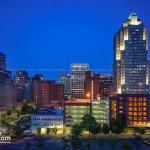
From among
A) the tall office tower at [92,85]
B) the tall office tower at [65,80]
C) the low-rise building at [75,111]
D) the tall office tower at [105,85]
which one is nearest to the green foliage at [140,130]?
the low-rise building at [75,111]

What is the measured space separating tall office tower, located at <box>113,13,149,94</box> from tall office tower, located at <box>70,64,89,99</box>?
33.3 m

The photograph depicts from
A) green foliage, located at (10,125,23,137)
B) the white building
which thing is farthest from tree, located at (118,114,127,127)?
green foliage, located at (10,125,23,137)

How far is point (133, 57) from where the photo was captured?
6344cm

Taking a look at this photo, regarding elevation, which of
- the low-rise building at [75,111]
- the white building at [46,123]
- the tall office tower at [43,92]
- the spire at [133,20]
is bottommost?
the white building at [46,123]

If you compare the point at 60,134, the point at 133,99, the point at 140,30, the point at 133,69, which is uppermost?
the point at 140,30

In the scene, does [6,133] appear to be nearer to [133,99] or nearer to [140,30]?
[133,99]

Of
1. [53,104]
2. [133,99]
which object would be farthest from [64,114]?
[53,104]

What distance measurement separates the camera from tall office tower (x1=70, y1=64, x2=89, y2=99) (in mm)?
98500

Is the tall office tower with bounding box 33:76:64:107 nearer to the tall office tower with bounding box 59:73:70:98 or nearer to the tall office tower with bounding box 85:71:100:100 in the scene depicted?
the tall office tower with bounding box 85:71:100:100

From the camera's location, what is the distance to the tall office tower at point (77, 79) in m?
98.5

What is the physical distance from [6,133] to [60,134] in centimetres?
724

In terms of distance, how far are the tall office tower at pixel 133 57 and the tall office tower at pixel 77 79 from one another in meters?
33.3

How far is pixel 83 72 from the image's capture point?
9956cm

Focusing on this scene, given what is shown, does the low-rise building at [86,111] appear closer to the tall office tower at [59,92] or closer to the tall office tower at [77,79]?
the tall office tower at [59,92]
